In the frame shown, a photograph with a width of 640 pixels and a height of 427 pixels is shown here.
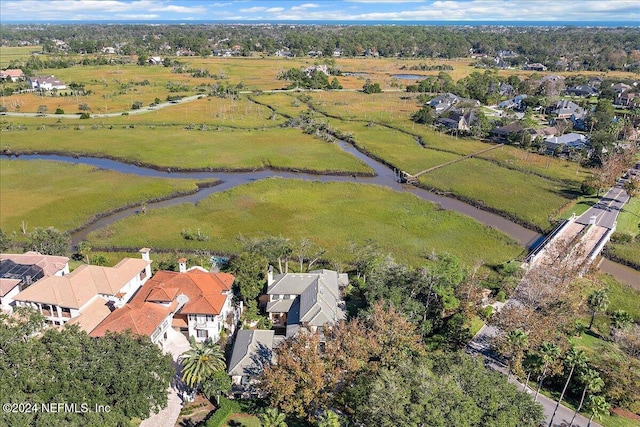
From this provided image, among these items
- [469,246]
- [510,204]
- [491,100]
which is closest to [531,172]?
[510,204]

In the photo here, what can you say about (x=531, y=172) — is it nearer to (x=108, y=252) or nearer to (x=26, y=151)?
(x=108, y=252)

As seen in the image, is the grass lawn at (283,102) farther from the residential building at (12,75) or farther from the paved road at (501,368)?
the paved road at (501,368)

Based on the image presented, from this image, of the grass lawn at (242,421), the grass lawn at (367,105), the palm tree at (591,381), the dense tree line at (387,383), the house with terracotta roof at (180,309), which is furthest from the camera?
the grass lawn at (367,105)

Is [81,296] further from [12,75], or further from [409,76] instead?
[409,76]

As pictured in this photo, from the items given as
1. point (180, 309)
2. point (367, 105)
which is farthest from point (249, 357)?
point (367, 105)

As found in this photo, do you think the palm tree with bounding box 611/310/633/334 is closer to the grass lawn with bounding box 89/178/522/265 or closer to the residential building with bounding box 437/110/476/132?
the grass lawn with bounding box 89/178/522/265

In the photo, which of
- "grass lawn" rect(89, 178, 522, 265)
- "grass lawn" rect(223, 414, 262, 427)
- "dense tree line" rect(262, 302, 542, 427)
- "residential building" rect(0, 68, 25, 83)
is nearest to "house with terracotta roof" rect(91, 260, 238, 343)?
"grass lawn" rect(223, 414, 262, 427)

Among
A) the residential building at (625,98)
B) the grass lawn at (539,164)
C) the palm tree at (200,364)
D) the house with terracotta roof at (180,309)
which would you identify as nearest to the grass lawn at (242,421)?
the palm tree at (200,364)
